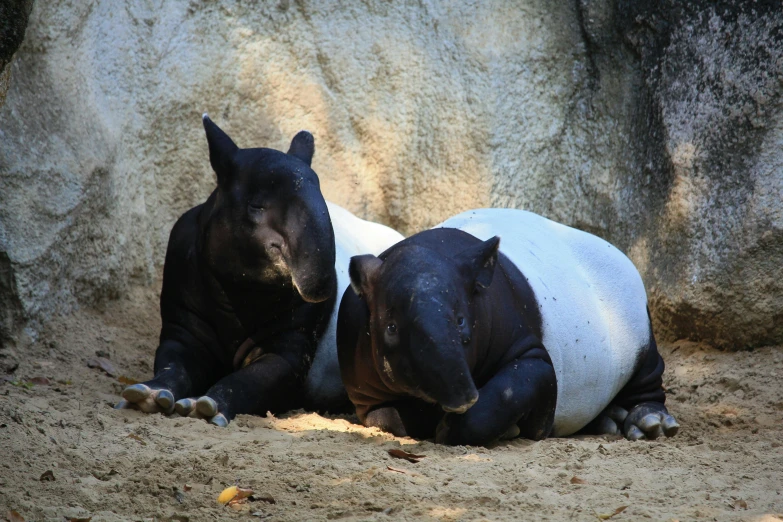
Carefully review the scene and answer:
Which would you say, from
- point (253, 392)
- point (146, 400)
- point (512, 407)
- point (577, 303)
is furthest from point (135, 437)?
point (577, 303)

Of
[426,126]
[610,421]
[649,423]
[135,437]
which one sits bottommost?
[610,421]

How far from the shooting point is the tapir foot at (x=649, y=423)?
607 cm

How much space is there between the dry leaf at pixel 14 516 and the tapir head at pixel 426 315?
2060 millimetres

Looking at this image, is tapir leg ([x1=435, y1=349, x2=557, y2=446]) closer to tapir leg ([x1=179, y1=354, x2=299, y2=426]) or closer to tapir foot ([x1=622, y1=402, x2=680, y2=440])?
tapir foot ([x1=622, y1=402, x2=680, y2=440])

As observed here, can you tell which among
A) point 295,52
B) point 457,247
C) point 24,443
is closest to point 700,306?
point 457,247

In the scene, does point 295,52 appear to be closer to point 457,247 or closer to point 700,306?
point 457,247

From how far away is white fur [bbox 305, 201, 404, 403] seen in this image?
641cm

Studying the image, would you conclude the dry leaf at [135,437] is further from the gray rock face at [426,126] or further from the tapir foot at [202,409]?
the gray rock face at [426,126]

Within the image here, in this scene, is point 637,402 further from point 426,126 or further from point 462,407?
point 426,126

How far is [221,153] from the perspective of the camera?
20.1 ft

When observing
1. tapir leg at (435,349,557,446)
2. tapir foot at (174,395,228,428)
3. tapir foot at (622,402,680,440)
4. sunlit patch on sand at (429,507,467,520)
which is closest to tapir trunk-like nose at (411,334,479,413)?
tapir leg at (435,349,557,446)

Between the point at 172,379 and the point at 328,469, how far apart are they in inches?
71.1

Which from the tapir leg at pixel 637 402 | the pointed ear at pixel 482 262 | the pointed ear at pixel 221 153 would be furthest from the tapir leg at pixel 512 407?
the pointed ear at pixel 221 153

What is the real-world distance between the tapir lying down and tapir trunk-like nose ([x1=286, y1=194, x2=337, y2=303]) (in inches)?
7.5
